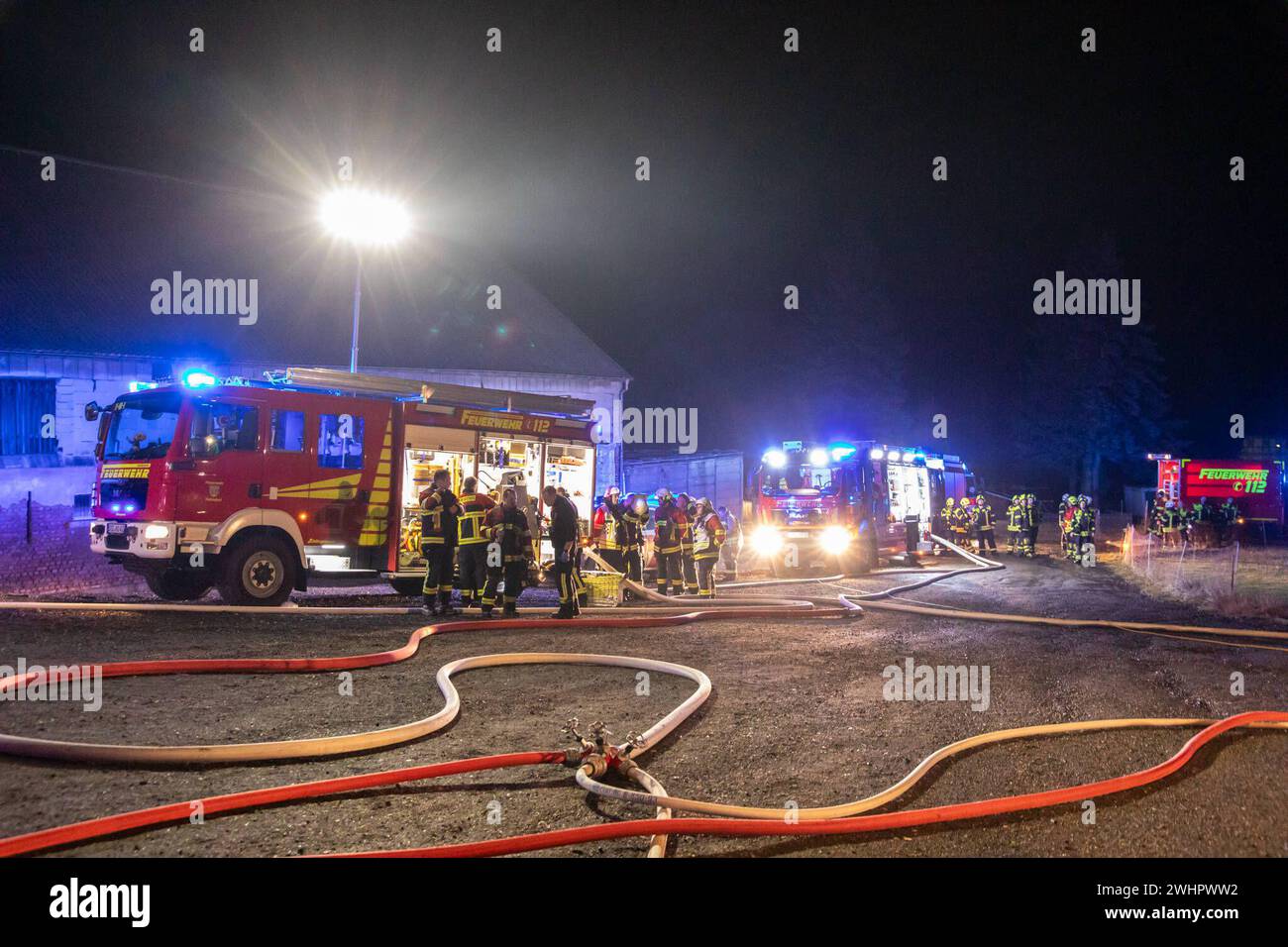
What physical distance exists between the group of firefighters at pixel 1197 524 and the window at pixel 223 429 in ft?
81.4

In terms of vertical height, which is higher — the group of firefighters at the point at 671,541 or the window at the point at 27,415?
the window at the point at 27,415

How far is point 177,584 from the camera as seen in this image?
11.3 meters

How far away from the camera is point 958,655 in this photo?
877 centimetres

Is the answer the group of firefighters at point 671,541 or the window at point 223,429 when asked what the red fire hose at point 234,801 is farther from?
the group of firefighters at point 671,541

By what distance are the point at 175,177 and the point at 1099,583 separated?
2615cm

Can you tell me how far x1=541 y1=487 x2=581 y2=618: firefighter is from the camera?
10648 millimetres

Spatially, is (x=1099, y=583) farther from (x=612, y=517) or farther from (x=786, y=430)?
(x=786, y=430)

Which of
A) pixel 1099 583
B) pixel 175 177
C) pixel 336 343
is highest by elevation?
pixel 175 177

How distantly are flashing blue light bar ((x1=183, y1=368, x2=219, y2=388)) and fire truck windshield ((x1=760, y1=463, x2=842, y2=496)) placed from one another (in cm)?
1137

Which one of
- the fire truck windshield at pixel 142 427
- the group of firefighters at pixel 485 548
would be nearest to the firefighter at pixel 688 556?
the group of firefighters at pixel 485 548

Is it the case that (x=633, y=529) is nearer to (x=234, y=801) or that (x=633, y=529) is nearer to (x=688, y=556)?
(x=688, y=556)

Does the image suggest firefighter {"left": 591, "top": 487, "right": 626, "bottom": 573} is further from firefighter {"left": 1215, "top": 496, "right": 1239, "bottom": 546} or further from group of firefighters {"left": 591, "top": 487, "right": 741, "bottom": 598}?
firefighter {"left": 1215, "top": 496, "right": 1239, "bottom": 546}

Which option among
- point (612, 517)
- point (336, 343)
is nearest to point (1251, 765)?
point (612, 517)

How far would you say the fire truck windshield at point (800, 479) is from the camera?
730 inches
